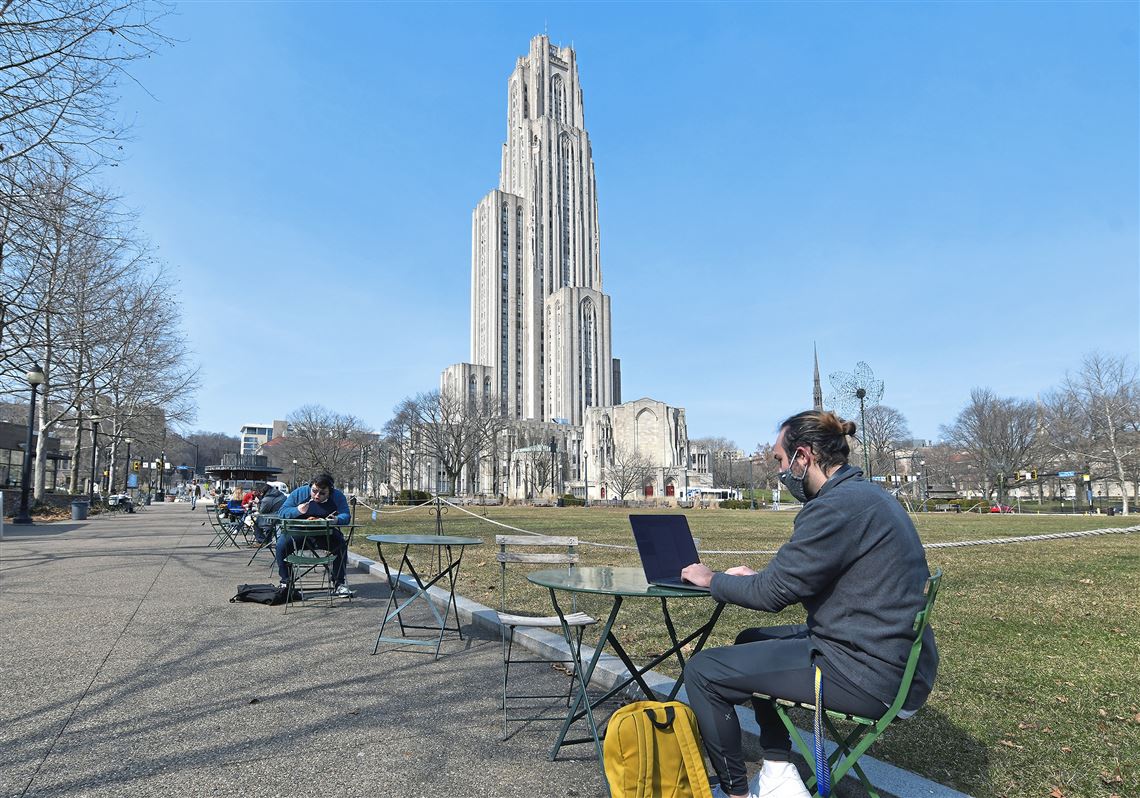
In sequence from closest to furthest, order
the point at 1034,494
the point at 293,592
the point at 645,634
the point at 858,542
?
1. the point at 858,542
2. the point at 645,634
3. the point at 293,592
4. the point at 1034,494

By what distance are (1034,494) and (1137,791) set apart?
10342 centimetres

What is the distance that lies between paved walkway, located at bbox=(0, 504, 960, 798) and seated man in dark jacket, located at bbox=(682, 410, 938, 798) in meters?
0.85

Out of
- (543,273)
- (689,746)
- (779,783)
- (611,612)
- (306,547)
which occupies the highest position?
(543,273)

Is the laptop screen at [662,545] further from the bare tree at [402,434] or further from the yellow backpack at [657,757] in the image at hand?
the bare tree at [402,434]

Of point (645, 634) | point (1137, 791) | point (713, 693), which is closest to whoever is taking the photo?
point (713, 693)

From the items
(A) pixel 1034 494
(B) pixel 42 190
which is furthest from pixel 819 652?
(A) pixel 1034 494

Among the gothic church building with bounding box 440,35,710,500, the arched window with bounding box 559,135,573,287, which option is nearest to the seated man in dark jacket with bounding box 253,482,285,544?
the gothic church building with bounding box 440,35,710,500

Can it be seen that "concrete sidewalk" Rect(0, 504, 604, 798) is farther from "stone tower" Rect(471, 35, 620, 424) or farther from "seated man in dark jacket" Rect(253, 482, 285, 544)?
"stone tower" Rect(471, 35, 620, 424)

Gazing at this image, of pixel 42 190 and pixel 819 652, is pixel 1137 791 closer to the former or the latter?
pixel 819 652

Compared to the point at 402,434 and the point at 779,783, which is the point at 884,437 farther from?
the point at 779,783

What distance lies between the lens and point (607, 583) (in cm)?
378

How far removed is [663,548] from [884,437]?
250 feet

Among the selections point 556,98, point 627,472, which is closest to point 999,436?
point 627,472

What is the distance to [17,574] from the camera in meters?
10.7
